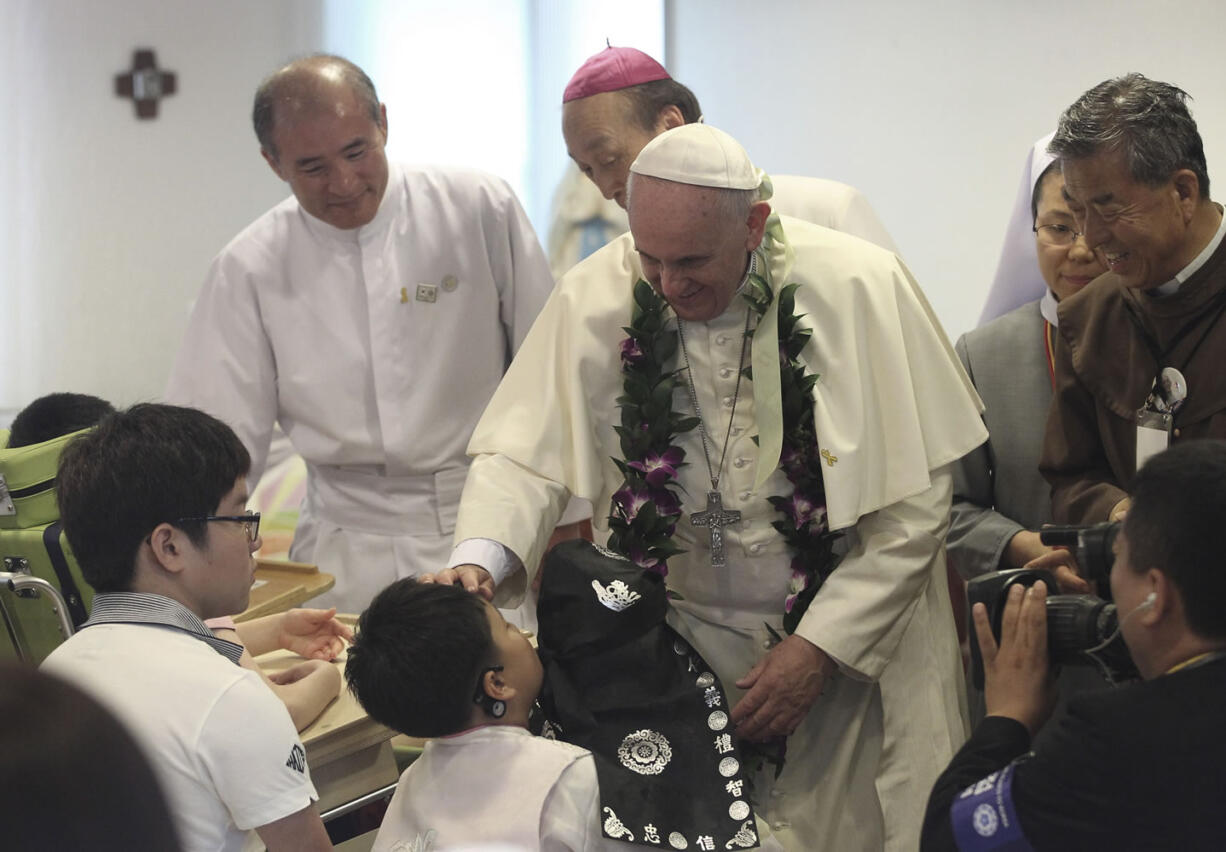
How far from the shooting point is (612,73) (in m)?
3.63

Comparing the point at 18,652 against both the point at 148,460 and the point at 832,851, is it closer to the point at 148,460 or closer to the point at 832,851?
the point at 148,460

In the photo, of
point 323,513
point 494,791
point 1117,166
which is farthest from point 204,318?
point 1117,166

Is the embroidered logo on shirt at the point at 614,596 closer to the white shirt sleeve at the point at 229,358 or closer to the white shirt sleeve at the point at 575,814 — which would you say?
the white shirt sleeve at the point at 575,814

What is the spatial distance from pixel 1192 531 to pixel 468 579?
4.08ft

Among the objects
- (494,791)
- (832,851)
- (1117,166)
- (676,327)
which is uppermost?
(1117,166)

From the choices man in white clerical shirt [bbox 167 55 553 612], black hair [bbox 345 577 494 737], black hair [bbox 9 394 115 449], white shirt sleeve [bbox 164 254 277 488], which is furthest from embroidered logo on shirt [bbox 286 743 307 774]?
white shirt sleeve [bbox 164 254 277 488]

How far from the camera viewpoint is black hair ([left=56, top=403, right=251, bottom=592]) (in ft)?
7.44

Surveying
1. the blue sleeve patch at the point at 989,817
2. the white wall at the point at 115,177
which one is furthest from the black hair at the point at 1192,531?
the white wall at the point at 115,177

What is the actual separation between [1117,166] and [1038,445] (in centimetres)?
77

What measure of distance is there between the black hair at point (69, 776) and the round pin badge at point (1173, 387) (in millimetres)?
2102

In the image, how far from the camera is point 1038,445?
3080mm

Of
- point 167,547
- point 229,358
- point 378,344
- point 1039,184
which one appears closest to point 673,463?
point 167,547

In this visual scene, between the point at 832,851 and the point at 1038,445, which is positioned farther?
the point at 1038,445

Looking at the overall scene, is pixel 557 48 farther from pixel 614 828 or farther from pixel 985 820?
pixel 985 820
